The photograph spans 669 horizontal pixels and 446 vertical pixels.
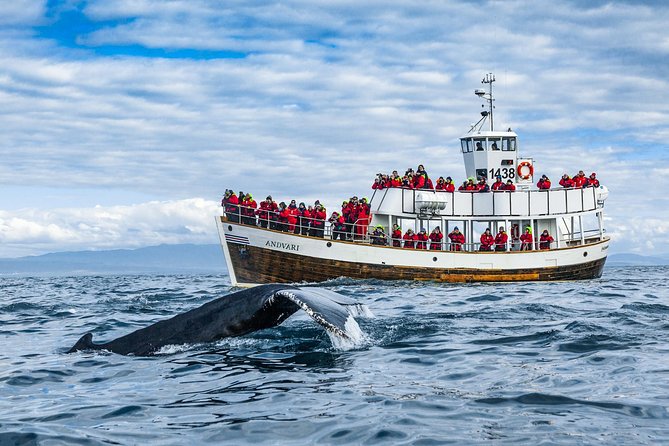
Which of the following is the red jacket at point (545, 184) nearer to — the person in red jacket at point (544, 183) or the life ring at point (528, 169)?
the person in red jacket at point (544, 183)

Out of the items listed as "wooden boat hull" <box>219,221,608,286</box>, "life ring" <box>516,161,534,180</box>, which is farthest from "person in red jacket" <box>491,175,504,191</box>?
"wooden boat hull" <box>219,221,608,286</box>

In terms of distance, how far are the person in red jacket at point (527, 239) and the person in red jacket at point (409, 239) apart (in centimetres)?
493

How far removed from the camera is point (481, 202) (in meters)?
35.9

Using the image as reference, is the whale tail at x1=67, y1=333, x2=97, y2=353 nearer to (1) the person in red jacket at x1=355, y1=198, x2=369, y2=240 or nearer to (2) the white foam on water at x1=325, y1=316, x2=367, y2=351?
(2) the white foam on water at x1=325, y1=316, x2=367, y2=351

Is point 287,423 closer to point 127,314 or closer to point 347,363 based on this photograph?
point 347,363

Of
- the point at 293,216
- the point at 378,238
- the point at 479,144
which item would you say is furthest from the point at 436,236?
the point at 479,144

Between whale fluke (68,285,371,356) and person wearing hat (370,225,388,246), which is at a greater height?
person wearing hat (370,225,388,246)

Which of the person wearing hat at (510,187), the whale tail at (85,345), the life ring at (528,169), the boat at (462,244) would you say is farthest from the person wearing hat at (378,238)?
the whale tail at (85,345)

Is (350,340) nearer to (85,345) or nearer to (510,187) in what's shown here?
(85,345)

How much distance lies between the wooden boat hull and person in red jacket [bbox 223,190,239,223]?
429 mm

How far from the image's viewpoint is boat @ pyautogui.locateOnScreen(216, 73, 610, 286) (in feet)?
109

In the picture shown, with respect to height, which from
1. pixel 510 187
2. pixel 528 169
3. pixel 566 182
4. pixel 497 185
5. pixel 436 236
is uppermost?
pixel 528 169

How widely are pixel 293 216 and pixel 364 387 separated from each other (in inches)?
971

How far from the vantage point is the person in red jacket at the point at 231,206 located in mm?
34188
